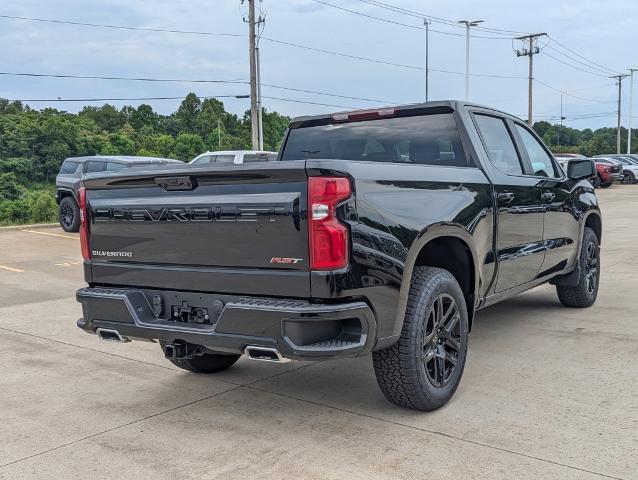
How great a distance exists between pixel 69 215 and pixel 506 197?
13.9 metres

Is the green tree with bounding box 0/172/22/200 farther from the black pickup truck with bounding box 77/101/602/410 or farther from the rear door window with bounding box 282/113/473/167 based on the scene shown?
the black pickup truck with bounding box 77/101/602/410

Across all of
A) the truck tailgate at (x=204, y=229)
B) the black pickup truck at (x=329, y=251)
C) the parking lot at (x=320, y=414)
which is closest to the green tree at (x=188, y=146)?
the parking lot at (x=320, y=414)

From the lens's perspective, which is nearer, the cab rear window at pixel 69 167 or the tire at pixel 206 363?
the tire at pixel 206 363

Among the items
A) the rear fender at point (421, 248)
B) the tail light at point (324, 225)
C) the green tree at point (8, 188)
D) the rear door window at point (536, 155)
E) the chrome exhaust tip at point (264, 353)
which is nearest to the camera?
the tail light at point (324, 225)

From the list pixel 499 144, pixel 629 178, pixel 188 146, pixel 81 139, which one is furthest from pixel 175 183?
pixel 188 146

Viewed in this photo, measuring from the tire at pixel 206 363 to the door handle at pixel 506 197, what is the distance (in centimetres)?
227

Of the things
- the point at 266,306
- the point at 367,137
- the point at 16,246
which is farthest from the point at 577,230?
the point at 16,246

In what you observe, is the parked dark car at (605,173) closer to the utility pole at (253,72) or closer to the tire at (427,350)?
the utility pole at (253,72)

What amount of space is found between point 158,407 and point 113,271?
973 millimetres

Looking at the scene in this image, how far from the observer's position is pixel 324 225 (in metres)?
3.21

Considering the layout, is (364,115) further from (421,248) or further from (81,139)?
(81,139)

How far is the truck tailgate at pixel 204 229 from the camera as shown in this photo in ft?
10.8

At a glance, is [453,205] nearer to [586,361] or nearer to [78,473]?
[586,361]

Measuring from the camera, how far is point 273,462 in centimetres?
340
